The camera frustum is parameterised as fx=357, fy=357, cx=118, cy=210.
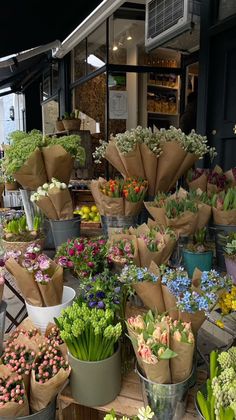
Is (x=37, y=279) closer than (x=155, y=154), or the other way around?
(x=37, y=279)

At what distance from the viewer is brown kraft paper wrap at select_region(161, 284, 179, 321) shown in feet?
3.58

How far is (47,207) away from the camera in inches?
78.3

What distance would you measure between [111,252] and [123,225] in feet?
1.51

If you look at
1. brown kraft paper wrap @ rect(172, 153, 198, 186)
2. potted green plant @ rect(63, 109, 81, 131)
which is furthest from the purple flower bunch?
potted green plant @ rect(63, 109, 81, 131)

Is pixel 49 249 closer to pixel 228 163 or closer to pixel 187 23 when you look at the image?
pixel 228 163

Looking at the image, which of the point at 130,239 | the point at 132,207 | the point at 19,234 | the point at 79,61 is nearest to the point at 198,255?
the point at 130,239

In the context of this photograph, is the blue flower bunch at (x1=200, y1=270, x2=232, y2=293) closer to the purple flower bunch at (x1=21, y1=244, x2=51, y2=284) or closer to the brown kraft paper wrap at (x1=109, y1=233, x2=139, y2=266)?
the brown kraft paper wrap at (x1=109, y1=233, x2=139, y2=266)

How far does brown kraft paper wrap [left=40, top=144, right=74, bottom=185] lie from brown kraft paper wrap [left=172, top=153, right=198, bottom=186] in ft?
2.13

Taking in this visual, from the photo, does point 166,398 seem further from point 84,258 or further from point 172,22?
point 172,22

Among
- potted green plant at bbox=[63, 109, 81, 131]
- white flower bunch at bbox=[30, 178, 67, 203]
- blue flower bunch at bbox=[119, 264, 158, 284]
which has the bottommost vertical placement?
blue flower bunch at bbox=[119, 264, 158, 284]

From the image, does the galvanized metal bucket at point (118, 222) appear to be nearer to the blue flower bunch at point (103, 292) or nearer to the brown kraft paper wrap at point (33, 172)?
the brown kraft paper wrap at point (33, 172)

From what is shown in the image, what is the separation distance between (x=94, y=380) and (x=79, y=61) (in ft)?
21.5

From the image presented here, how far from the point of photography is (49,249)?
7.27 feet

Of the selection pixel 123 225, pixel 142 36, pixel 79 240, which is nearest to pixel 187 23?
pixel 142 36
